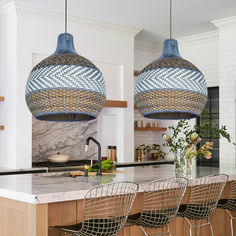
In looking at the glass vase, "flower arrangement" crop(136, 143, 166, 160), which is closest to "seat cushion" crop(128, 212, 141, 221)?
the glass vase

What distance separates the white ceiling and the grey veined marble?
172 cm

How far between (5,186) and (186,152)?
6.85 ft

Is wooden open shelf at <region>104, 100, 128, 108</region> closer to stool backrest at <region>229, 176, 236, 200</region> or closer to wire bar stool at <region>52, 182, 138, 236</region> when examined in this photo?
stool backrest at <region>229, 176, 236, 200</region>

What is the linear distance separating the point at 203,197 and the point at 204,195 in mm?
105

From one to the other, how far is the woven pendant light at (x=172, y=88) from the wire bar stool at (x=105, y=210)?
775mm

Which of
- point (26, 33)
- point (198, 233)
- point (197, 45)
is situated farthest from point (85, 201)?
point (197, 45)

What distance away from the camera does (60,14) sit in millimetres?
6148

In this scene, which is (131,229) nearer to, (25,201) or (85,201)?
(85,201)

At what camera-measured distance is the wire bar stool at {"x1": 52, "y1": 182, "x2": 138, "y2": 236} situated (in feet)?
10.3

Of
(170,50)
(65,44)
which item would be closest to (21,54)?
(65,44)

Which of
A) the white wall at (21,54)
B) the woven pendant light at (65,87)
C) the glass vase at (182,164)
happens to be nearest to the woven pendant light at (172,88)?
the woven pendant light at (65,87)

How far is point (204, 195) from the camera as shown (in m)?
A: 4.25

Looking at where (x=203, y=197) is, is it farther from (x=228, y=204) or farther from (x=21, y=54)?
(x=21, y=54)

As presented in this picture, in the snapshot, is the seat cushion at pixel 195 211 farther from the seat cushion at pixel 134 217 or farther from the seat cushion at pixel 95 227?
the seat cushion at pixel 95 227
